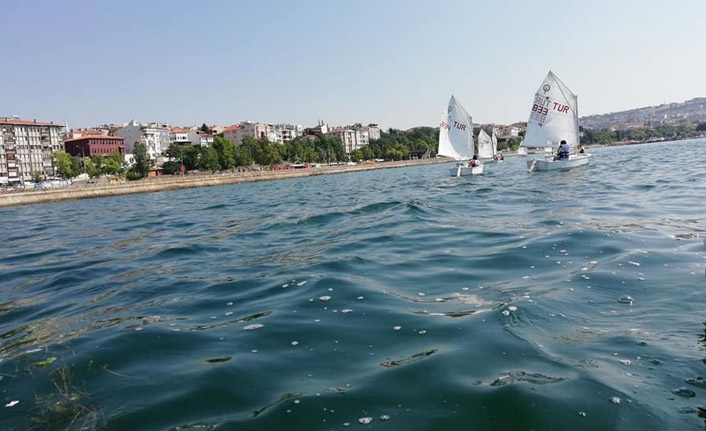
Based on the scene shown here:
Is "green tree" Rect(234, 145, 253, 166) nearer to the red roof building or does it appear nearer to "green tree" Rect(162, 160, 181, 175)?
"green tree" Rect(162, 160, 181, 175)

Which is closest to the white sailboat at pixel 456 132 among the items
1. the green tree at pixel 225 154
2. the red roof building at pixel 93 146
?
the green tree at pixel 225 154

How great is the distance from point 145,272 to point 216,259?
147 centimetres

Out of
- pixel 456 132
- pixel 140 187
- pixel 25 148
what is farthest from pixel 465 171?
pixel 25 148

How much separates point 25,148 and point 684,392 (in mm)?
134915

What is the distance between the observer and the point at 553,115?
37.7m

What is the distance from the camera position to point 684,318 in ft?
16.4

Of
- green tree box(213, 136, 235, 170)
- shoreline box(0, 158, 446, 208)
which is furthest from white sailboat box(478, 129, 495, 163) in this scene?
green tree box(213, 136, 235, 170)

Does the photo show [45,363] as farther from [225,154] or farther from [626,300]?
[225,154]

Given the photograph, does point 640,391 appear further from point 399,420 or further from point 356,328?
point 356,328

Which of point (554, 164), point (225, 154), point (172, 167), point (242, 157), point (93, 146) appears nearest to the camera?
point (554, 164)

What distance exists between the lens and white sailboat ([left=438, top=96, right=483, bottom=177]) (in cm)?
4438

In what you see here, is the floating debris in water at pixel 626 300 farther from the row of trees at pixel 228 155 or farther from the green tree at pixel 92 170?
the green tree at pixel 92 170

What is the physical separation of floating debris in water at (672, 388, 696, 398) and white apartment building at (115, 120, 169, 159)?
146925 millimetres

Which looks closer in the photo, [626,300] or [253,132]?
[626,300]
